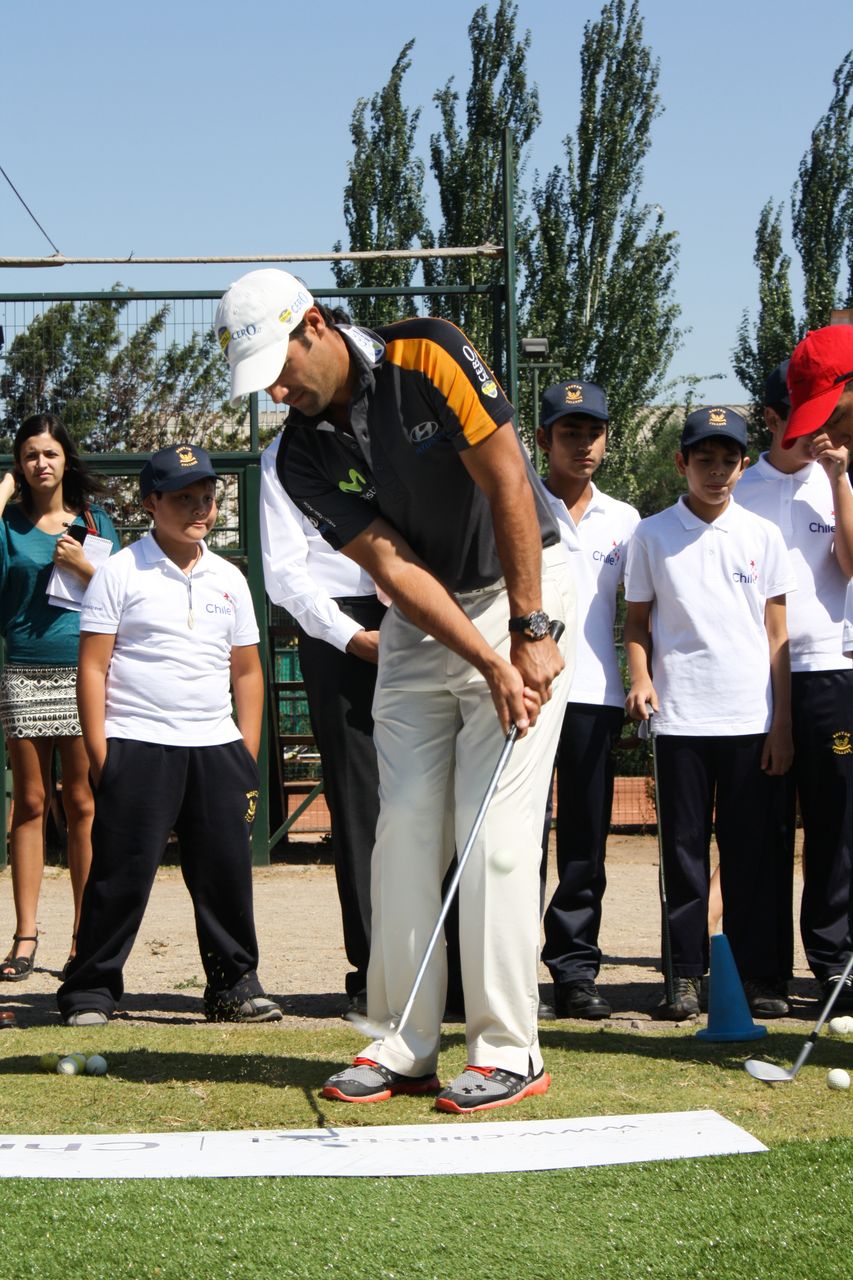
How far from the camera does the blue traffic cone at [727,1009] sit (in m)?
4.52

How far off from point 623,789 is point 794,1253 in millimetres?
9229

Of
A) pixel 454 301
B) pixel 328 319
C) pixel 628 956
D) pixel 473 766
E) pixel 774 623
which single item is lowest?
pixel 628 956

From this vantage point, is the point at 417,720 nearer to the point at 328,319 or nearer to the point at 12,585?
the point at 328,319

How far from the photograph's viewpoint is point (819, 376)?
4.39m

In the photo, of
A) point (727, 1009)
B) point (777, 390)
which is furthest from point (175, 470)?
point (727, 1009)

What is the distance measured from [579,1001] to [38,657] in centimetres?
263

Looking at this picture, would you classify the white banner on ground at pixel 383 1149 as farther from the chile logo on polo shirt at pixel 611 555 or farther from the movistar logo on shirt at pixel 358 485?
the chile logo on polo shirt at pixel 611 555

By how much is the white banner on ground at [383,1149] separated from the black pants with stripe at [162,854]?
1.59 m

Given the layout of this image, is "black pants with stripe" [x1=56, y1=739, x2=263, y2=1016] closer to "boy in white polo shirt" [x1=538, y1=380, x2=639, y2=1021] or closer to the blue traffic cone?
"boy in white polo shirt" [x1=538, y1=380, x2=639, y2=1021]

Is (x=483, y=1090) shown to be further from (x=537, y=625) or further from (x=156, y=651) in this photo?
(x=156, y=651)

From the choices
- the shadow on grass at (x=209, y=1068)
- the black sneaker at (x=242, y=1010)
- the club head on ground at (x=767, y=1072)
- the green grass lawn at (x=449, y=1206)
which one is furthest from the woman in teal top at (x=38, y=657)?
the club head on ground at (x=767, y=1072)

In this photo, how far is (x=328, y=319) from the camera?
3744 millimetres

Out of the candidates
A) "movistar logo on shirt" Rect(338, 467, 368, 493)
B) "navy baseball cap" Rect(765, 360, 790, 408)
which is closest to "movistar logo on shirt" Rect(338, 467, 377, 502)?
"movistar logo on shirt" Rect(338, 467, 368, 493)

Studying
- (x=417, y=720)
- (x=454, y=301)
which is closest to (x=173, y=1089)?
(x=417, y=720)
